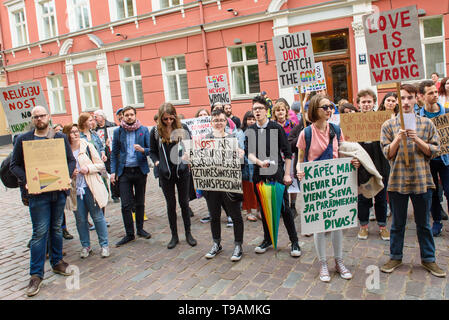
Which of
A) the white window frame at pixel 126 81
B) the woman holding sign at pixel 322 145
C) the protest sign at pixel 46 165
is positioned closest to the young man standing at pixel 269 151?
the woman holding sign at pixel 322 145

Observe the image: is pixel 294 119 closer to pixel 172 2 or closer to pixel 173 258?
pixel 173 258

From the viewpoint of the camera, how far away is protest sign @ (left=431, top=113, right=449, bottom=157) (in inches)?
180

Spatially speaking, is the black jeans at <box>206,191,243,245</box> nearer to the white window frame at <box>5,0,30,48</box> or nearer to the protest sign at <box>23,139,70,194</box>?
the protest sign at <box>23,139,70,194</box>

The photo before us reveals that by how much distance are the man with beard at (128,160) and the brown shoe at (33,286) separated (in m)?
1.30

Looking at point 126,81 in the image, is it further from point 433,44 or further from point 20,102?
point 433,44

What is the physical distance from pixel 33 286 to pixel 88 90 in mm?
15908

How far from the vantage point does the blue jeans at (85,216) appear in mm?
5137

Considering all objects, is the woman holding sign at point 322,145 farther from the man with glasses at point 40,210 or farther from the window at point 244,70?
the window at point 244,70

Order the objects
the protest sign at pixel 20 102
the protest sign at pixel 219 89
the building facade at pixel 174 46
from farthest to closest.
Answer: the building facade at pixel 174 46 → the protest sign at pixel 219 89 → the protest sign at pixel 20 102

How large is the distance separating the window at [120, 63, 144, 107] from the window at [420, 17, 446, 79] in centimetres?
1089

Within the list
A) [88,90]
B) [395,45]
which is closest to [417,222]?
[395,45]

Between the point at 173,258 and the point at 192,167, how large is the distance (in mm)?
1203

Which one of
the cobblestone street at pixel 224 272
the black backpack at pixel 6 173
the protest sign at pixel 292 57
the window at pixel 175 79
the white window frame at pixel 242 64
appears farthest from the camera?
the window at pixel 175 79

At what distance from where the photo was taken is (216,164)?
15.6 ft
